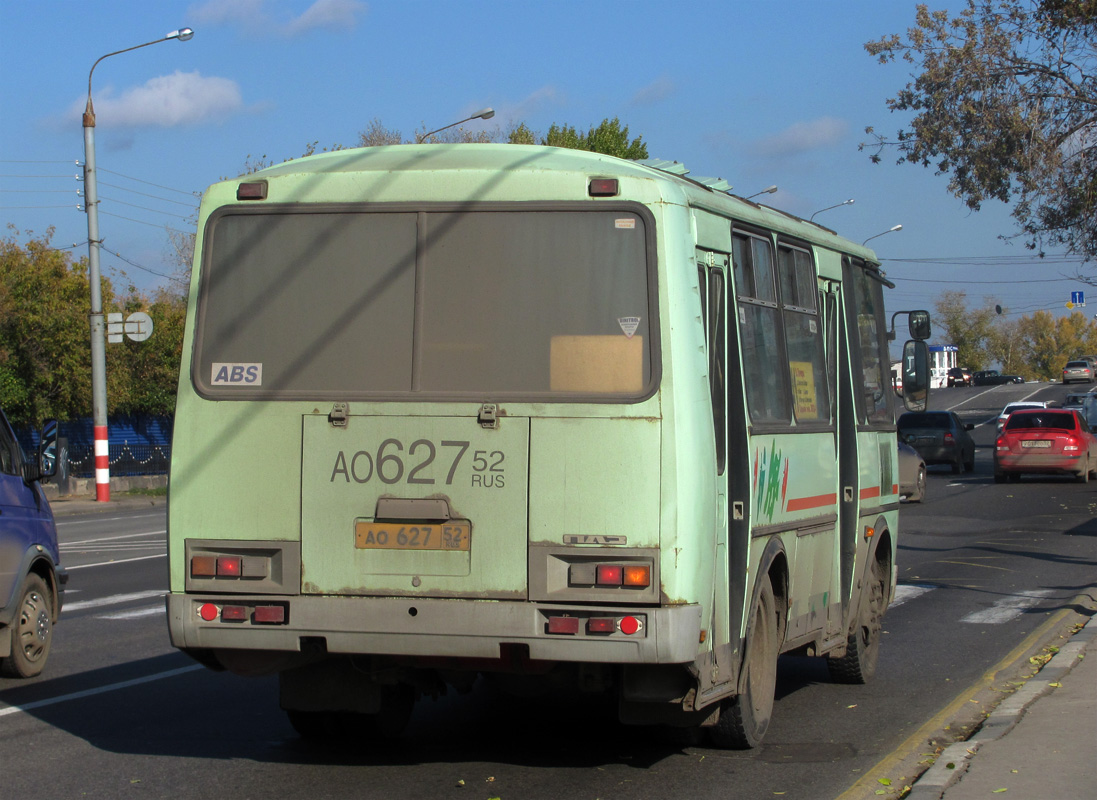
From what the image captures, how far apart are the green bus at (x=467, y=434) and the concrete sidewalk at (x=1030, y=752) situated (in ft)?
3.64

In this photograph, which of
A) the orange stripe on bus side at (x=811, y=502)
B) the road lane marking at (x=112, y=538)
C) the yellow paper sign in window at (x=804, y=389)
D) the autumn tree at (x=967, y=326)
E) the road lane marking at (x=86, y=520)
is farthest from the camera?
the autumn tree at (x=967, y=326)

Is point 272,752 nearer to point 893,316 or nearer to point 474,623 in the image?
point 474,623

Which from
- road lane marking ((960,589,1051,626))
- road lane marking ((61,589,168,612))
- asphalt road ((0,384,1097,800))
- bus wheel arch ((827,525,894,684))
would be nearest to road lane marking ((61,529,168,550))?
A: road lane marking ((61,589,168,612))

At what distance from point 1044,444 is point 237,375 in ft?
91.2

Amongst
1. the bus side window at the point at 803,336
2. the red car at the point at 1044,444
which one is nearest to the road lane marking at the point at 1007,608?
the bus side window at the point at 803,336

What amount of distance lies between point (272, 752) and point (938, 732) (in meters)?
3.69

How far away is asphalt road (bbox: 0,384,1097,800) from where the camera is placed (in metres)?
6.51

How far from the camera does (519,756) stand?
7.12 m

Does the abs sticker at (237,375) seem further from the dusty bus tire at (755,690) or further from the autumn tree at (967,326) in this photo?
the autumn tree at (967,326)

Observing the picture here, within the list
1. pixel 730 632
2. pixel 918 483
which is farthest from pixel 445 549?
pixel 918 483

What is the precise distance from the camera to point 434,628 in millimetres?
5883

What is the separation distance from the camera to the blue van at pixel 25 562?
903 cm

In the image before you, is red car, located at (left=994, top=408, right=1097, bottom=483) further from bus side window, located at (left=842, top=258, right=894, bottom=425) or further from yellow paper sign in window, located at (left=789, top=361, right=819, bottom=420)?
yellow paper sign in window, located at (left=789, top=361, right=819, bottom=420)

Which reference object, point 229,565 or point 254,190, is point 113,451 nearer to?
point 254,190
